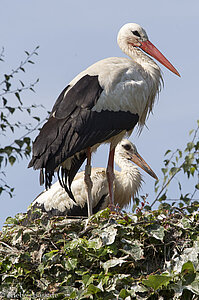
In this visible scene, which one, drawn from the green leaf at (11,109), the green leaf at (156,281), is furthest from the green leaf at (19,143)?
the green leaf at (156,281)

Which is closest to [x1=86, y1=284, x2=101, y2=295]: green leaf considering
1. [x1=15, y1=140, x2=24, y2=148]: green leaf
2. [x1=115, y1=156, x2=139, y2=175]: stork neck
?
[x1=15, y1=140, x2=24, y2=148]: green leaf

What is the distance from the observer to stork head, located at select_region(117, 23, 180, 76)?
28.8 ft

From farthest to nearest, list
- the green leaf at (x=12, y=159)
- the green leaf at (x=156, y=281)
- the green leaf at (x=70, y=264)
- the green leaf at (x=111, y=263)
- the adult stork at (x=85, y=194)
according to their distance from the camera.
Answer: the adult stork at (x=85, y=194), the green leaf at (x=12, y=159), the green leaf at (x=70, y=264), the green leaf at (x=111, y=263), the green leaf at (x=156, y=281)

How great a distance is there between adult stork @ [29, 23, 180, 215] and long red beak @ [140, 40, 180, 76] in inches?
9.5

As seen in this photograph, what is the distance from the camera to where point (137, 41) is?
8.77 metres

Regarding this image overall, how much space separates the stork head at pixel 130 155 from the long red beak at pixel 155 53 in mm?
1770

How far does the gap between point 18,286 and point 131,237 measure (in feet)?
3.66

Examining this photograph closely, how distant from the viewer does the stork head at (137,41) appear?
8.77 metres

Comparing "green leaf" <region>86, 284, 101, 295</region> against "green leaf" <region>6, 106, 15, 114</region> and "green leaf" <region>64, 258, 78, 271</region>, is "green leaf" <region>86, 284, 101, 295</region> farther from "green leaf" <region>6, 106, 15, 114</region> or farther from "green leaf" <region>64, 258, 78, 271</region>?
"green leaf" <region>6, 106, 15, 114</region>

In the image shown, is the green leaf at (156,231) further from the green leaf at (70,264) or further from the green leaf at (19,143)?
the green leaf at (19,143)

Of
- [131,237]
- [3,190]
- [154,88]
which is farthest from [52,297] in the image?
[154,88]

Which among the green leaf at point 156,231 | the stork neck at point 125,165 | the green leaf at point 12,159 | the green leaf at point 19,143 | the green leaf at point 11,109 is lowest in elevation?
→ the green leaf at point 156,231

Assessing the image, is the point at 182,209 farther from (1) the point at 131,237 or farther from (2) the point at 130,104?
(2) the point at 130,104

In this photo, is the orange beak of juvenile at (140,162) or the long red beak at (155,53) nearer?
the long red beak at (155,53)
